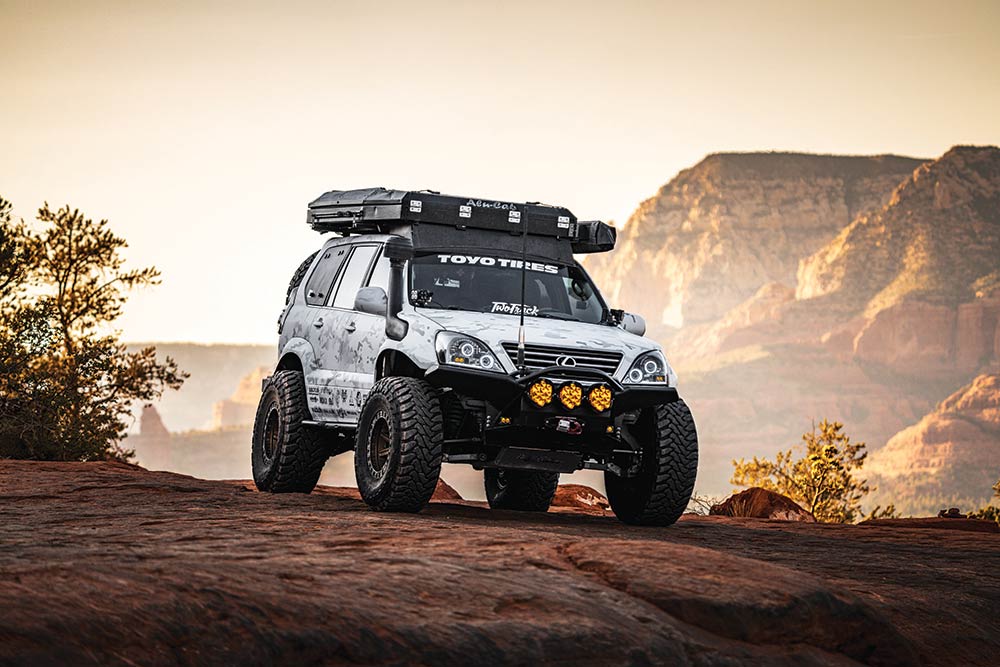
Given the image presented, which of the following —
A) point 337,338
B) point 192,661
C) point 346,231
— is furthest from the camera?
point 346,231

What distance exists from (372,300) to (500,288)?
1.28 meters

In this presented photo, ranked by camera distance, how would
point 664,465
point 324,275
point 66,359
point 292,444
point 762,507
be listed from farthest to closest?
point 66,359 → point 762,507 → point 324,275 → point 292,444 → point 664,465

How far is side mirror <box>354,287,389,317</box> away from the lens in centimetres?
1089

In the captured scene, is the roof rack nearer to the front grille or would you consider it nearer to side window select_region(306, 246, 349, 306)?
side window select_region(306, 246, 349, 306)

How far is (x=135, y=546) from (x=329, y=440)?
19.8 feet

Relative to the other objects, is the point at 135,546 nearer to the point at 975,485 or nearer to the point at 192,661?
the point at 192,661

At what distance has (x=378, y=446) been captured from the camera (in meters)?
10.6

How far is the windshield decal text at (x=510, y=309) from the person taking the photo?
11352mm

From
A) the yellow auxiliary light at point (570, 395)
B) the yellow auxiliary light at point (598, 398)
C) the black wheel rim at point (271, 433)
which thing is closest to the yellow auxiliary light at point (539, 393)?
the yellow auxiliary light at point (570, 395)

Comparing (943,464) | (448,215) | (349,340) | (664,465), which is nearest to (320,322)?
(349,340)

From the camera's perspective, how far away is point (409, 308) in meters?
11.0

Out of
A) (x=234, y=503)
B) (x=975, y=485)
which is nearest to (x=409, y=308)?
(x=234, y=503)

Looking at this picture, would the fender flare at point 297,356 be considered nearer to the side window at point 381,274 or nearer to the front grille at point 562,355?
the side window at point 381,274

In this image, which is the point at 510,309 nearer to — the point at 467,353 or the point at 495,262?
the point at 495,262
